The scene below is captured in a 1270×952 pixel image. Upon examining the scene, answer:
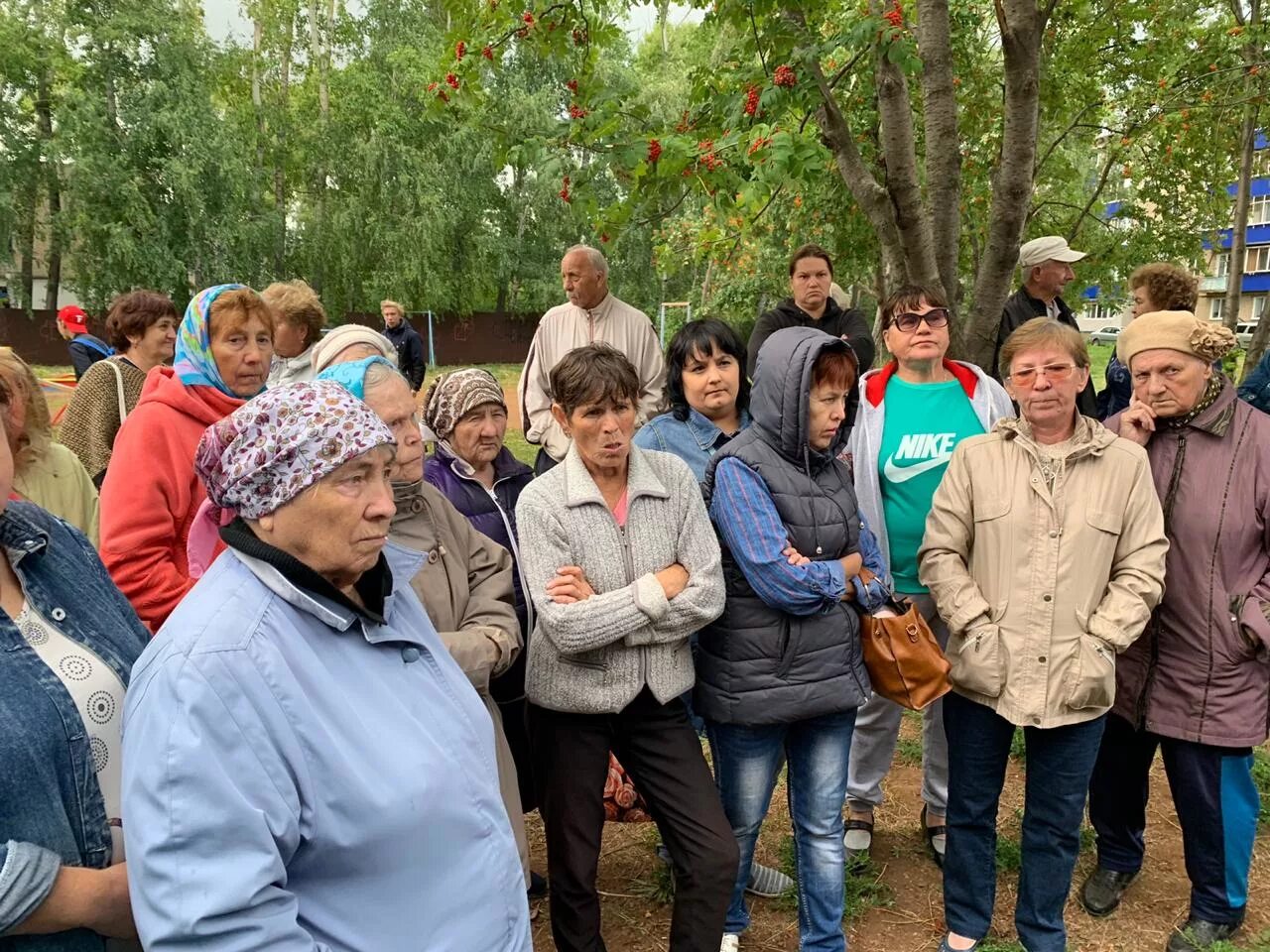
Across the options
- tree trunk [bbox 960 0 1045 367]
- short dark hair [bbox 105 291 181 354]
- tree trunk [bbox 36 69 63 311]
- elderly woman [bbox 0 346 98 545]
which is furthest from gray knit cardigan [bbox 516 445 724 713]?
tree trunk [bbox 36 69 63 311]

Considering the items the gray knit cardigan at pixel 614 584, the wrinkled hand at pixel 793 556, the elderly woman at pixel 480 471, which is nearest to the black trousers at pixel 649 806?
the gray knit cardigan at pixel 614 584

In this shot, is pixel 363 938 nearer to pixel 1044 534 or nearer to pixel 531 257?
pixel 1044 534

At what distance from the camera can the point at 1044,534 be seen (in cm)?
269

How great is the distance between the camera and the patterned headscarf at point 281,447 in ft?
4.84

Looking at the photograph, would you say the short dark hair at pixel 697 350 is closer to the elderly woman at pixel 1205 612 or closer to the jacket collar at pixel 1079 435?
the jacket collar at pixel 1079 435

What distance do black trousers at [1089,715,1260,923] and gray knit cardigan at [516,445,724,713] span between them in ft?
5.44

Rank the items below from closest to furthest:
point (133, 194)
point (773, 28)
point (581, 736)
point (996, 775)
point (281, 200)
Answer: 1. point (581, 736)
2. point (996, 775)
3. point (773, 28)
4. point (133, 194)
5. point (281, 200)

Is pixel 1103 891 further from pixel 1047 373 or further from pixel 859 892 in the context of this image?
pixel 1047 373

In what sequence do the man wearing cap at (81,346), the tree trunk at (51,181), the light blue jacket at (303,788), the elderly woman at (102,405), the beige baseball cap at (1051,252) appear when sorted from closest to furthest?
the light blue jacket at (303,788) → the elderly woman at (102,405) → the beige baseball cap at (1051,252) → the man wearing cap at (81,346) → the tree trunk at (51,181)

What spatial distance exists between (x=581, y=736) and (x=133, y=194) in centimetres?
2559

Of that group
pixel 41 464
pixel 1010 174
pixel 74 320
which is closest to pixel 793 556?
pixel 41 464

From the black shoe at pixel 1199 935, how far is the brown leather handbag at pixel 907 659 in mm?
1273

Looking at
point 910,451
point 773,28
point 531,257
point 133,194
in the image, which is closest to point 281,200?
point 133,194

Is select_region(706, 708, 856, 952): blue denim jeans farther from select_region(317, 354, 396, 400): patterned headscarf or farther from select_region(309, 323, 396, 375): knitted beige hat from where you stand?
select_region(309, 323, 396, 375): knitted beige hat
